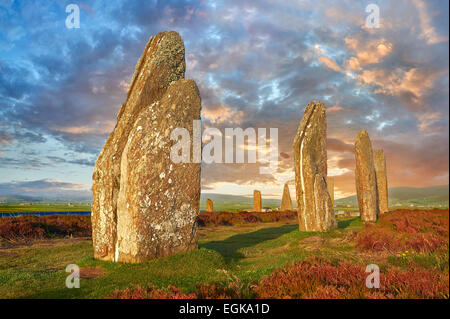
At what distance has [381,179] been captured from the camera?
30.8 meters

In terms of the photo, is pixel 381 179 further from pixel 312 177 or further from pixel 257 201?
pixel 312 177

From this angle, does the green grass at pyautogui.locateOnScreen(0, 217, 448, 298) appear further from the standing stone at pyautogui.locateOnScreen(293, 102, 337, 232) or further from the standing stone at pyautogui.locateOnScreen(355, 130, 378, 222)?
the standing stone at pyautogui.locateOnScreen(355, 130, 378, 222)

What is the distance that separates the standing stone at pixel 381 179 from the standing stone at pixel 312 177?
16.0 metres

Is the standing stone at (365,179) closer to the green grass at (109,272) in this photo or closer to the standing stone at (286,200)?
the green grass at (109,272)

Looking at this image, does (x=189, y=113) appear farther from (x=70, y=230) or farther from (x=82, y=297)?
(x=70, y=230)

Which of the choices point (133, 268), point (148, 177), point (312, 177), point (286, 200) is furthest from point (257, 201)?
point (133, 268)

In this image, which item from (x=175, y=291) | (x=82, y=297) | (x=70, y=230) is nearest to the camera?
(x=175, y=291)

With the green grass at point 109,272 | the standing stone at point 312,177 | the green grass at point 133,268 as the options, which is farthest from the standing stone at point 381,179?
the green grass at point 109,272

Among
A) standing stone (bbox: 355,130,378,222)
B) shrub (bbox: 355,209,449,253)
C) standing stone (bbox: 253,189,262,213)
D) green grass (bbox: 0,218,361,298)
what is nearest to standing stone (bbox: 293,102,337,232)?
shrub (bbox: 355,209,449,253)

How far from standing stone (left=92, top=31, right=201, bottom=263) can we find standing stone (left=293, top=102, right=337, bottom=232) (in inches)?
350

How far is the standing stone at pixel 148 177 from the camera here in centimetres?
891

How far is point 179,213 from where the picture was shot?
946 cm
